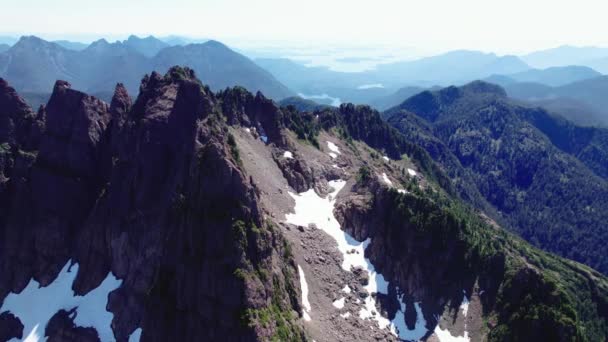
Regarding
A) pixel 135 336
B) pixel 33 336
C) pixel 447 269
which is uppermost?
pixel 447 269

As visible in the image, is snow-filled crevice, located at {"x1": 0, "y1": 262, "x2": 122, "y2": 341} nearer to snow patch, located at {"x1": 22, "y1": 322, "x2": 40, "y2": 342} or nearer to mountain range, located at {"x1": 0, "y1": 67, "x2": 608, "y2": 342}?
snow patch, located at {"x1": 22, "y1": 322, "x2": 40, "y2": 342}

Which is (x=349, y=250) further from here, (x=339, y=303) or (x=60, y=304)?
(x=60, y=304)

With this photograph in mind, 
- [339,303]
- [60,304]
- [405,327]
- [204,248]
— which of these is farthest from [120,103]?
[405,327]

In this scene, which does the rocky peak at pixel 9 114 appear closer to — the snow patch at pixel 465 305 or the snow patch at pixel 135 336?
the snow patch at pixel 135 336

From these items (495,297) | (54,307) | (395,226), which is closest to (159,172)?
(54,307)

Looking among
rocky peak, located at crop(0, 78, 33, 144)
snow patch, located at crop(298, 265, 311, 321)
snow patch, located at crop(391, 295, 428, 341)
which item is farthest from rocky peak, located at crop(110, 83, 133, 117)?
snow patch, located at crop(391, 295, 428, 341)

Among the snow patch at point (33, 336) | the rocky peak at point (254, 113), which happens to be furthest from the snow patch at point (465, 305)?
the snow patch at point (33, 336)

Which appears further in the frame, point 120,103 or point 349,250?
point 120,103

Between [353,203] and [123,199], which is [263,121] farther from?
[123,199]
